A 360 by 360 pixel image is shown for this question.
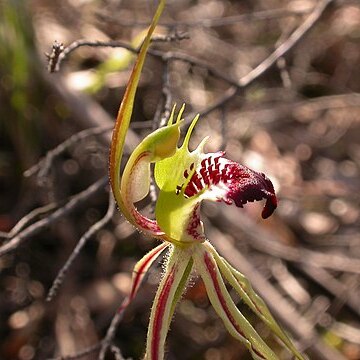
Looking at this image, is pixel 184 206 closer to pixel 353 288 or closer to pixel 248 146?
pixel 353 288

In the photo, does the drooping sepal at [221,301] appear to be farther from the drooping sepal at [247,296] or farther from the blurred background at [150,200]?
the blurred background at [150,200]

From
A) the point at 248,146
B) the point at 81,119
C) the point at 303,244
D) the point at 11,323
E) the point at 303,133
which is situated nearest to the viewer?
the point at 11,323

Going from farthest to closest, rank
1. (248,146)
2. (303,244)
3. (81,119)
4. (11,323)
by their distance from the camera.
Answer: (248,146)
(303,244)
(81,119)
(11,323)

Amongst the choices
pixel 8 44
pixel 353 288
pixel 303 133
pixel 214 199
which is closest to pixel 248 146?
pixel 303 133

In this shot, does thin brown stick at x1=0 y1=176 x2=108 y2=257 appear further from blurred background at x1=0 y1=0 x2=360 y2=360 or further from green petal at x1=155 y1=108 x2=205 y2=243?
green petal at x1=155 y1=108 x2=205 y2=243

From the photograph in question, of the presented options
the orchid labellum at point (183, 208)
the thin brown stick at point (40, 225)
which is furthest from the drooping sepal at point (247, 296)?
the thin brown stick at point (40, 225)

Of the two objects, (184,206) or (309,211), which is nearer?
(184,206)

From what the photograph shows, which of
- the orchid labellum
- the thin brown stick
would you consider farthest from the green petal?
the thin brown stick
